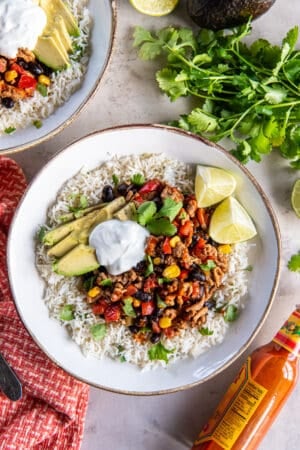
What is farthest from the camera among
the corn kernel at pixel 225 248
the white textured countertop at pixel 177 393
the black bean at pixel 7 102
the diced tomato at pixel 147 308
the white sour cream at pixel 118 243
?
the white textured countertop at pixel 177 393

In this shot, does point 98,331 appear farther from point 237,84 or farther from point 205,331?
point 237,84

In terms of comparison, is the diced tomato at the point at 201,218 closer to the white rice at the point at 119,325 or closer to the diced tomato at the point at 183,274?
the white rice at the point at 119,325

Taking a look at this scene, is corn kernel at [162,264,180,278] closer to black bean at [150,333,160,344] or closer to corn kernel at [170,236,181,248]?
corn kernel at [170,236,181,248]

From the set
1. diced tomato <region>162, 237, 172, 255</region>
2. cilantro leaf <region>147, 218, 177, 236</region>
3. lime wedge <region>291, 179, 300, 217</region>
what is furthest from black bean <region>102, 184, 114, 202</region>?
lime wedge <region>291, 179, 300, 217</region>

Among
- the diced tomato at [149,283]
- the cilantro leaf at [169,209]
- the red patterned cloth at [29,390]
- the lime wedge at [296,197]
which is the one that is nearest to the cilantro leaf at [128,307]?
the diced tomato at [149,283]

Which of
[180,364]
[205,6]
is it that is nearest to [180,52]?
[205,6]

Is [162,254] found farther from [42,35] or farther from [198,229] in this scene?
[42,35]
